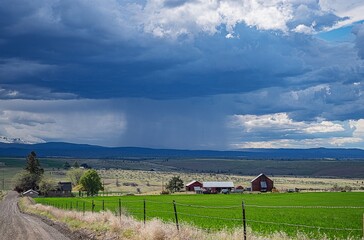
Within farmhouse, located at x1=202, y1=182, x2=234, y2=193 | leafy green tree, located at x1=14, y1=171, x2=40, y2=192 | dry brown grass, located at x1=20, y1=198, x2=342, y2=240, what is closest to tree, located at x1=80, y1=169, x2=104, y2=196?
leafy green tree, located at x1=14, y1=171, x2=40, y2=192

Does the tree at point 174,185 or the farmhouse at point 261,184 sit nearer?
the tree at point 174,185

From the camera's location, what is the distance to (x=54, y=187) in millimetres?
147750

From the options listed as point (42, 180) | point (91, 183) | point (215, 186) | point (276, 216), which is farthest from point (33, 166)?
point (276, 216)

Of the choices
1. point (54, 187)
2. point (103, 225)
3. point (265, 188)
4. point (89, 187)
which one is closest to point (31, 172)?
point (54, 187)

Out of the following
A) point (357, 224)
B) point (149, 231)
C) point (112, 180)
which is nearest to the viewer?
point (149, 231)

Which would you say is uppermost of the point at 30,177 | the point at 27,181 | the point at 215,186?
the point at 30,177

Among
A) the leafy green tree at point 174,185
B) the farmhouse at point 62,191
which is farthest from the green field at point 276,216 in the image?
the farmhouse at point 62,191

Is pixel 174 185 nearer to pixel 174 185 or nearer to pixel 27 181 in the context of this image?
pixel 174 185

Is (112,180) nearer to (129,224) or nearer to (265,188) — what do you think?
(265,188)

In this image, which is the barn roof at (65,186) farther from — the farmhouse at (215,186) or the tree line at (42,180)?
the farmhouse at (215,186)

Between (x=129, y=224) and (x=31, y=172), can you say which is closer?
(x=129, y=224)

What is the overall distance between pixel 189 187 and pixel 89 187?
2816 cm

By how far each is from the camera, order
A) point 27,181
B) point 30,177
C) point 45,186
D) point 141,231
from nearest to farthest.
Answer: point 141,231
point 45,186
point 27,181
point 30,177

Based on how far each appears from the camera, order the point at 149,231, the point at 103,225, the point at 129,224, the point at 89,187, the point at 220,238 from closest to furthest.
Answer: the point at 220,238, the point at 149,231, the point at 129,224, the point at 103,225, the point at 89,187
